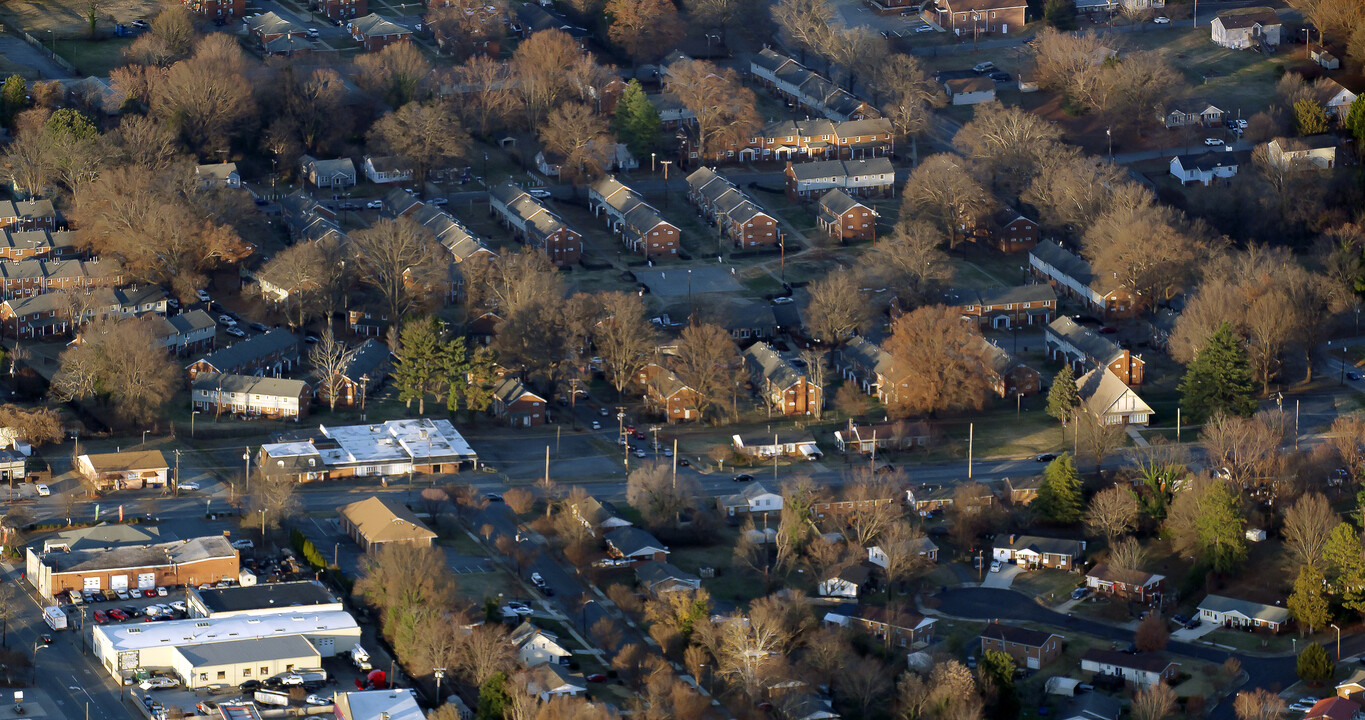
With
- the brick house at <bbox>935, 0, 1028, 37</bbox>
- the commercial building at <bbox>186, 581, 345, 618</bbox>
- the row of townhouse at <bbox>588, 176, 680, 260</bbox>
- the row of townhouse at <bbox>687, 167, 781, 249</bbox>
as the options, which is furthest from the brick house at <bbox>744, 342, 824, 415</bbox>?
the brick house at <bbox>935, 0, 1028, 37</bbox>

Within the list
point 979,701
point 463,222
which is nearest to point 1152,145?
point 463,222

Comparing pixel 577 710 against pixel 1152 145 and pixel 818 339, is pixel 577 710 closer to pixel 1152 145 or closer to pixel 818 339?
pixel 818 339

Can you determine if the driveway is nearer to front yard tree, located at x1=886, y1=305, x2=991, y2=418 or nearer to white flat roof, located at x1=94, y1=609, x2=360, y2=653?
front yard tree, located at x1=886, y1=305, x2=991, y2=418

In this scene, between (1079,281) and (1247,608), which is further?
(1079,281)

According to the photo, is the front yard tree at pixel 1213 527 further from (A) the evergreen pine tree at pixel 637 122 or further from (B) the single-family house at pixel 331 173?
(B) the single-family house at pixel 331 173

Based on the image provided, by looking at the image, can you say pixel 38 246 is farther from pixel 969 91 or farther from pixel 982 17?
pixel 982 17

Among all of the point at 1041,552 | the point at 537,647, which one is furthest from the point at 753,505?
the point at 537,647
